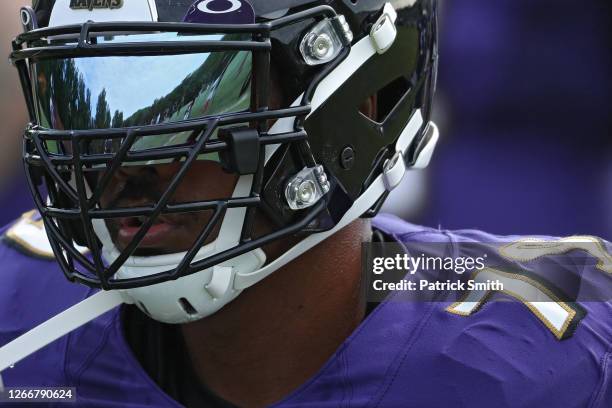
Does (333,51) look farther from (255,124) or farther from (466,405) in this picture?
(466,405)

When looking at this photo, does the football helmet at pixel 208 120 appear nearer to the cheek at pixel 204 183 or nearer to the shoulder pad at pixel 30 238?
the cheek at pixel 204 183

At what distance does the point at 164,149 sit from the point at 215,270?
0.25m

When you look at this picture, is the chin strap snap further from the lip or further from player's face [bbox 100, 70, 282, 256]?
the lip

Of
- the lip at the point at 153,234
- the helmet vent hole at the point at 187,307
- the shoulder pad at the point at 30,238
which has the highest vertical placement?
the lip at the point at 153,234

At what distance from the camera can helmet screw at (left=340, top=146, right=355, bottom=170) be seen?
187 centimetres

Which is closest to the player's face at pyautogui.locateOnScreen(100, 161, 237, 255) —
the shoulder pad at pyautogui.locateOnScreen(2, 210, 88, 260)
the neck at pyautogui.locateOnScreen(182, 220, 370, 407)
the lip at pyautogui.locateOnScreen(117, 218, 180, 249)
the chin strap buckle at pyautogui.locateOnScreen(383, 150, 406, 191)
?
the lip at pyautogui.locateOnScreen(117, 218, 180, 249)

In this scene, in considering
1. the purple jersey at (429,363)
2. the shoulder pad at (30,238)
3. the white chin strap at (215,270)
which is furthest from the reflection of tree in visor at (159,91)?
the shoulder pad at (30,238)

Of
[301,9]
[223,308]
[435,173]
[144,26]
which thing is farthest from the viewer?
[435,173]

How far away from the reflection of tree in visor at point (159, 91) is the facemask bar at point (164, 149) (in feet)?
0.07

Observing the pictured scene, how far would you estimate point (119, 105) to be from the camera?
1.71 metres

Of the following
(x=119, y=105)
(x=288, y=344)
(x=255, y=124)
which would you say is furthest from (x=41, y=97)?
(x=288, y=344)

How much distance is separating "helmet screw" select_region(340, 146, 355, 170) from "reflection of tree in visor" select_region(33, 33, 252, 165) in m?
0.22

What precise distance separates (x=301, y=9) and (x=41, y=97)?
49 centimetres

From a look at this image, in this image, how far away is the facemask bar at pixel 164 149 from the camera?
1.66m
